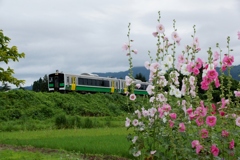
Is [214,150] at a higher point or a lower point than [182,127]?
lower

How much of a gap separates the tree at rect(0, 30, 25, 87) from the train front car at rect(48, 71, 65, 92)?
29.2 feet

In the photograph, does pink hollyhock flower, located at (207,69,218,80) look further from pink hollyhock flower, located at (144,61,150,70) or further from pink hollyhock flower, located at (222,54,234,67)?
pink hollyhock flower, located at (144,61,150,70)

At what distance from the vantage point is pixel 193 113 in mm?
4609

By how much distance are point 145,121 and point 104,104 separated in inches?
935

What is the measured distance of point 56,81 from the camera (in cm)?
3294

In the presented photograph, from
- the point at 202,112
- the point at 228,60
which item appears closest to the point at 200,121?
the point at 202,112

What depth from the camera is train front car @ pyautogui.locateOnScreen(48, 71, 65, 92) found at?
32.4 m

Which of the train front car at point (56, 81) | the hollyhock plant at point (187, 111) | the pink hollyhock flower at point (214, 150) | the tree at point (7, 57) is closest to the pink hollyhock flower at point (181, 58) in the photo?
the hollyhock plant at point (187, 111)

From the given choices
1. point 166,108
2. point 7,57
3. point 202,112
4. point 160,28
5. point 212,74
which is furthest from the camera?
point 7,57

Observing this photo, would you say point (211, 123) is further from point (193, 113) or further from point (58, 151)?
point (58, 151)

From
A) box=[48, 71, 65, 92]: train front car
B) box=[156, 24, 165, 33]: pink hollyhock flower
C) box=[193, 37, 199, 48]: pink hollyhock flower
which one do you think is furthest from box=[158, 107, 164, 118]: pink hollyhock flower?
box=[48, 71, 65, 92]: train front car

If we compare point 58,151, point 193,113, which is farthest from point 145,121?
point 58,151

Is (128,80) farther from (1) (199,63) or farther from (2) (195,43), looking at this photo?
(1) (199,63)

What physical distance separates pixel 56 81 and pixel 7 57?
10319 millimetres
